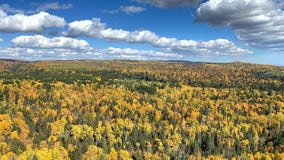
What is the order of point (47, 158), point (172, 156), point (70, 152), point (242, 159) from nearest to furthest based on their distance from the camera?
point (47, 158) < point (70, 152) < point (242, 159) < point (172, 156)

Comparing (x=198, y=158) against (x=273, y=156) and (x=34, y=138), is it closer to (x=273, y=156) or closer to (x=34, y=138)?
(x=273, y=156)

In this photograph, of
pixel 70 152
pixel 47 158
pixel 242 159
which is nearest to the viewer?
pixel 47 158

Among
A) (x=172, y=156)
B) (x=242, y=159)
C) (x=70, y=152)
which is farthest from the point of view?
(x=172, y=156)

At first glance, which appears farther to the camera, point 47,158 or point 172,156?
point 172,156

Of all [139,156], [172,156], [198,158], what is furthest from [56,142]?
[198,158]

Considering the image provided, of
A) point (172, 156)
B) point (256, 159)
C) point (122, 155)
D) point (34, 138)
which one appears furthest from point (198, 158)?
point (34, 138)

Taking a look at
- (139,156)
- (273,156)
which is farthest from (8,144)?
(273,156)

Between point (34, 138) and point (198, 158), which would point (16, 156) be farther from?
point (198, 158)

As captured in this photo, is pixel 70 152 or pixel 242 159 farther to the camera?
pixel 242 159
